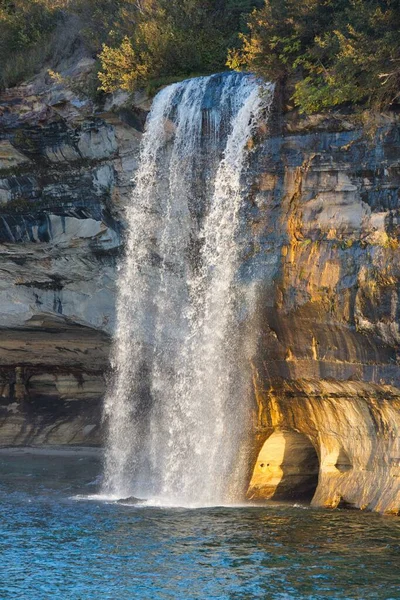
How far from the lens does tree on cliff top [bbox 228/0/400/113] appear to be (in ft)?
65.8

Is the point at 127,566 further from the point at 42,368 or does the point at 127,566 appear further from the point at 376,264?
the point at 42,368

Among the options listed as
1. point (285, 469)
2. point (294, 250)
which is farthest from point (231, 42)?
point (285, 469)

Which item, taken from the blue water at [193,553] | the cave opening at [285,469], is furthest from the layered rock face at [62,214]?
the blue water at [193,553]

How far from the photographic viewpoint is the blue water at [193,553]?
14648 millimetres

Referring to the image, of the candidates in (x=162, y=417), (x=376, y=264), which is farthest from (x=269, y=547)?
(x=162, y=417)

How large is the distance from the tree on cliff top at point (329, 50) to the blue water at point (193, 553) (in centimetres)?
951

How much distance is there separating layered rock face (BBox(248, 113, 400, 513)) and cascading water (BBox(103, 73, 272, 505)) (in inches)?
33.6

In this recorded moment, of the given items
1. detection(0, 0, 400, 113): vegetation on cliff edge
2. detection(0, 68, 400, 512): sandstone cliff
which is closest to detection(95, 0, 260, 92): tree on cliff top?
detection(0, 0, 400, 113): vegetation on cliff edge

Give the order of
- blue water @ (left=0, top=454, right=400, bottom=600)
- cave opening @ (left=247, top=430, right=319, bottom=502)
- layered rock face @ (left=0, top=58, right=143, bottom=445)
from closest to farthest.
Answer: blue water @ (left=0, top=454, right=400, bottom=600) → cave opening @ (left=247, top=430, right=319, bottom=502) → layered rock face @ (left=0, top=58, right=143, bottom=445)

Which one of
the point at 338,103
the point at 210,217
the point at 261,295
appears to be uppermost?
the point at 338,103

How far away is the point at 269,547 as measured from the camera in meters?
17.2

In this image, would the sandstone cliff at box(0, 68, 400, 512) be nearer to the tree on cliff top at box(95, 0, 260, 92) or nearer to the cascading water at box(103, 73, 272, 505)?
the cascading water at box(103, 73, 272, 505)

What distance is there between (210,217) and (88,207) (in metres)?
5.53

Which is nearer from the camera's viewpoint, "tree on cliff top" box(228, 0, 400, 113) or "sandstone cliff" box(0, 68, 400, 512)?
"tree on cliff top" box(228, 0, 400, 113)
